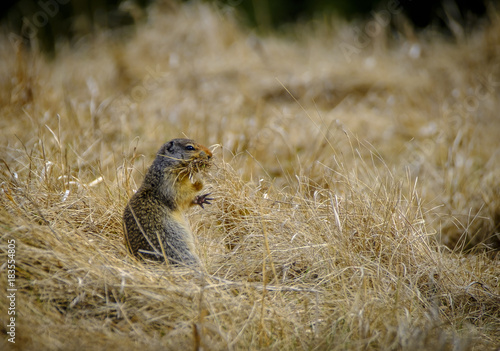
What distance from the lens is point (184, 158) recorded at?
2.69 metres

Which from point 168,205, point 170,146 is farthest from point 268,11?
point 168,205

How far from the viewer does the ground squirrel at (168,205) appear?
2381 millimetres

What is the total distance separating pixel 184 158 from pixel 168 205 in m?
0.30

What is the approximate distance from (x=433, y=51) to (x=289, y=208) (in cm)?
638

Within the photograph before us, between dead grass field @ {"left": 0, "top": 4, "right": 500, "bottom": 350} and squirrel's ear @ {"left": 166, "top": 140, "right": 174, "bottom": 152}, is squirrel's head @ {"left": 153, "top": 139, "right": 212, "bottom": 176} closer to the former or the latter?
squirrel's ear @ {"left": 166, "top": 140, "right": 174, "bottom": 152}

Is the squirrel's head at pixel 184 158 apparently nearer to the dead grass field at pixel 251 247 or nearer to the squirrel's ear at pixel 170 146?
the squirrel's ear at pixel 170 146

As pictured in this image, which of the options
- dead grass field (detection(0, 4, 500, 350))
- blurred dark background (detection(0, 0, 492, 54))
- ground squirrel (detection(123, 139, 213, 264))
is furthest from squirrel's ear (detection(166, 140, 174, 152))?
blurred dark background (detection(0, 0, 492, 54))

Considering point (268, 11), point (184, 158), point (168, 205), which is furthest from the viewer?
point (268, 11)

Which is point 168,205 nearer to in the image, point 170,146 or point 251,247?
point 170,146

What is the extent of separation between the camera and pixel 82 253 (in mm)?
2277

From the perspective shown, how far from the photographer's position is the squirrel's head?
2.66 metres

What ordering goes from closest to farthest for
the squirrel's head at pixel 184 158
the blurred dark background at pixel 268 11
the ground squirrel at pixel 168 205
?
the ground squirrel at pixel 168 205 < the squirrel's head at pixel 184 158 < the blurred dark background at pixel 268 11

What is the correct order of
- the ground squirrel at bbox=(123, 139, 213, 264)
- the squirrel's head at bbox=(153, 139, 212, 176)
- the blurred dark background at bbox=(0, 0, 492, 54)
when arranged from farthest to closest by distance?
the blurred dark background at bbox=(0, 0, 492, 54) < the squirrel's head at bbox=(153, 139, 212, 176) < the ground squirrel at bbox=(123, 139, 213, 264)

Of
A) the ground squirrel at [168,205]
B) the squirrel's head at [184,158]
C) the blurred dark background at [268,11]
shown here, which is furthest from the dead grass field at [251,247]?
the blurred dark background at [268,11]
